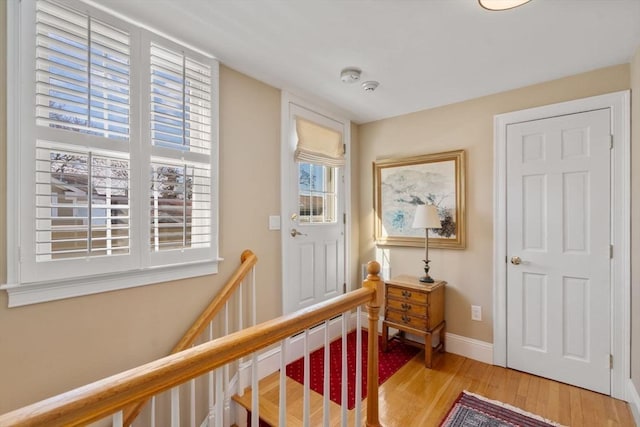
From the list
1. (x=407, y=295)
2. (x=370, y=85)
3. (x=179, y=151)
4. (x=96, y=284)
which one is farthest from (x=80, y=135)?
(x=407, y=295)

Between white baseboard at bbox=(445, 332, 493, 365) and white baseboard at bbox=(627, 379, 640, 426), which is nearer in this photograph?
white baseboard at bbox=(627, 379, 640, 426)

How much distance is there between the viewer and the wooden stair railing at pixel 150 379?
581 mm

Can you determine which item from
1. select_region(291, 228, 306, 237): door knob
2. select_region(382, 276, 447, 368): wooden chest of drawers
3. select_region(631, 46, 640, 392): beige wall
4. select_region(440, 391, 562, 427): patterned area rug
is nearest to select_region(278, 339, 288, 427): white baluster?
select_region(440, 391, 562, 427): patterned area rug

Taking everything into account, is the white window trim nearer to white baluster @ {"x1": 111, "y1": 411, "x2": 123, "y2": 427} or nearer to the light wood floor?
white baluster @ {"x1": 111, "y1": 411, "x2": 123, "y2": 427}

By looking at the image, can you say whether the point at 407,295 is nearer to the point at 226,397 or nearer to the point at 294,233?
the point at 294,233

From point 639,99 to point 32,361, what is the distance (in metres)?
3.67

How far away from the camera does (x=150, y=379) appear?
72 centimetres

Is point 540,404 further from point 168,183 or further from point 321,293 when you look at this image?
point 168,183

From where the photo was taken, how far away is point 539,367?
233cm

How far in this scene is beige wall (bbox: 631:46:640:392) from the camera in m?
1.88

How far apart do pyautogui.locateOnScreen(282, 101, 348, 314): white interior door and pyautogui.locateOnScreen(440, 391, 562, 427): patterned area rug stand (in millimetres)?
1379

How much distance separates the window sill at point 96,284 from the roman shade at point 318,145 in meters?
1.28

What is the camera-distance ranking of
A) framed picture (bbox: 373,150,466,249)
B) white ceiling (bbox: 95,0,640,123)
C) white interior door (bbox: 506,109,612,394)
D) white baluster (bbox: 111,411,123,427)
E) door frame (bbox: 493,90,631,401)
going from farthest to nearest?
framed picture (bbox: 373,150,466,249) < white interior door (bbox: 506,109,612,394) < door frame (bbox: 493,90,631,401) < white ceiling (bbox: 95,0,640,123) < white baluster (bbox: 111,411,123,427)

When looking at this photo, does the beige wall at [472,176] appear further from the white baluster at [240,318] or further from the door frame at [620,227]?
the white baluster at [240,318]
